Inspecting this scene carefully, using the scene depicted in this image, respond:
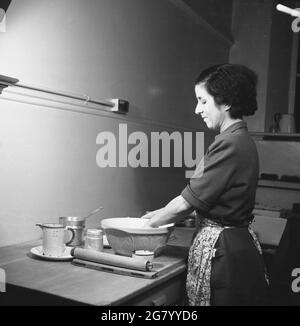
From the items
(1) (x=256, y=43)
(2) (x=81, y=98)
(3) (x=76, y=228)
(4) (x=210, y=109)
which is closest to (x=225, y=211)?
(4) (x=210, y=109)

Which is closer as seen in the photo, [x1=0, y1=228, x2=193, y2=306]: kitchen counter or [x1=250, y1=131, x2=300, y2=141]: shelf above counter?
[x1=0, y1=228, x2=193, y2=306]: kitchen counter

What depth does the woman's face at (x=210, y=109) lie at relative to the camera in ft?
5.47

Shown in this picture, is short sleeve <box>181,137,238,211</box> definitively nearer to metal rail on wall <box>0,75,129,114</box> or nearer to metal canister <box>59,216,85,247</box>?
metal canister <box>59,216,85,247</box>

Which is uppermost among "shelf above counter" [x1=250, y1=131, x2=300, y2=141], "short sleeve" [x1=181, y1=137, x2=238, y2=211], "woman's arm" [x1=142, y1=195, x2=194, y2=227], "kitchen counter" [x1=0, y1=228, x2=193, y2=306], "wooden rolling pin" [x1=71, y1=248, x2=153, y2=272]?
"shelf above counter" [x1=250, y1=131, x2=300, y2=141]

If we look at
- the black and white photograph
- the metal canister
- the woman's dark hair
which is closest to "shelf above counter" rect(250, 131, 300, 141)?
the black and white photograph

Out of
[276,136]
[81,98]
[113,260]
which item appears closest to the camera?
[113,260]

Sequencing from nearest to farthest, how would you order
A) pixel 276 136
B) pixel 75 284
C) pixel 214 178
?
pixel 75 284 → pixel 214 178 → pixel 276 136

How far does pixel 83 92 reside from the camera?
1.99m

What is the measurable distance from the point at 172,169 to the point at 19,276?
5.43 ft

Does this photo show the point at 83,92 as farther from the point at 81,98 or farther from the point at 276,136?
the point at 276,136

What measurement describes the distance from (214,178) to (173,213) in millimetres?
201

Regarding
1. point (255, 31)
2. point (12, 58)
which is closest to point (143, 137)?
point (12, 58)

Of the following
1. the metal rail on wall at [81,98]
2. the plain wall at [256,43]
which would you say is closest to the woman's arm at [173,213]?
the metal rail on wall at [81,98]

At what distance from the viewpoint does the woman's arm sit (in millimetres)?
1583
